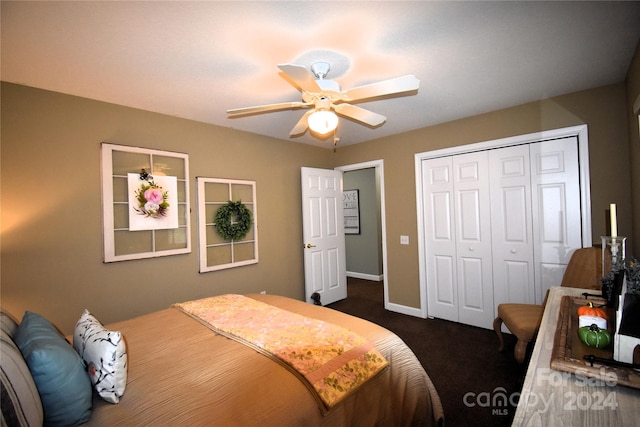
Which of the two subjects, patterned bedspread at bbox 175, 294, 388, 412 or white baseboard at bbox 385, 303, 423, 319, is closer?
patterned bedspread at bbox 175, 294, 388, 412

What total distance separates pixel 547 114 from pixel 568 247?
1.34 m

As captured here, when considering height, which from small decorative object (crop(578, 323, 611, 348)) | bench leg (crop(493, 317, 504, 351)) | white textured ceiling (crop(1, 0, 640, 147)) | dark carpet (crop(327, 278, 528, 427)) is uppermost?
white textured ceiling (crop(1, 0, 640, 147))

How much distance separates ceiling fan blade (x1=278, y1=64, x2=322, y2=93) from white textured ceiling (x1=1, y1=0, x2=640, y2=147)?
27 centimetres

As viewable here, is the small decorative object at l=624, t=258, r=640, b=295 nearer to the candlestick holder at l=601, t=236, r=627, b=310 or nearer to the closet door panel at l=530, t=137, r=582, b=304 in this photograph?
the candlestick holder at l=601, t=236, r=627, b=310

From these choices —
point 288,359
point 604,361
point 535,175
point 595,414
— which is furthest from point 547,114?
point 288,359

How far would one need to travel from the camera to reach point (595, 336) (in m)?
1.06

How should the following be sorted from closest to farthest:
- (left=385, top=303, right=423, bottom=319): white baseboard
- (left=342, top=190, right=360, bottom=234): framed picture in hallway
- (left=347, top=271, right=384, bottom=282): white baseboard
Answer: (left=385, top=303, right=423, bottom=319): white baseboard < (left=347, top=271, right=384, bottom=282): white baseboard < (left=342, top=190, right=360, bottom=234): framed picture in hallway

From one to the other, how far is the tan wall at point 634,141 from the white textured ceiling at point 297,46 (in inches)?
4.7

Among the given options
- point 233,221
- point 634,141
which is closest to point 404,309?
point 233,221

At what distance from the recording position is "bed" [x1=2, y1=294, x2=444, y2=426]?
41.6 inches

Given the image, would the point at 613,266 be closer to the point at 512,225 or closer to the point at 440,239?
the point at 512,225

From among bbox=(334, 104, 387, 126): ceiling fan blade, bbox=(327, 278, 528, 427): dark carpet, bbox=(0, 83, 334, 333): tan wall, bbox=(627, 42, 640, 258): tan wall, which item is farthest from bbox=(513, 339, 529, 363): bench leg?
bbox=(0, 83, 334, 333): tan wall

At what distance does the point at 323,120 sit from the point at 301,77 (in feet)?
1.17

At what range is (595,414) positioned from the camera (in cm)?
77
